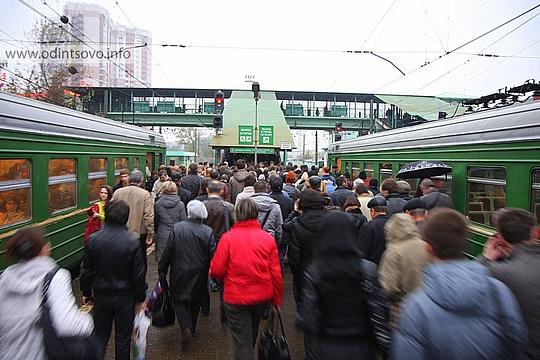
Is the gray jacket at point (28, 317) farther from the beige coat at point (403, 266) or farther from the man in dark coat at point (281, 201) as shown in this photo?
the man in dark coat at point (281, 201)

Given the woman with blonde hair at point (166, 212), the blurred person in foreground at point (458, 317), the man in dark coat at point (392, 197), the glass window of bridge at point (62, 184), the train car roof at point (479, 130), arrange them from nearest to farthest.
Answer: the blurred person in foreground at point (458, 317)
the train car roof at point (479, 130)
the man in dark coat at point (392, 197)
the woman with blonde hair at point (166, 212)
the glass window of bridge at point (62, 184)

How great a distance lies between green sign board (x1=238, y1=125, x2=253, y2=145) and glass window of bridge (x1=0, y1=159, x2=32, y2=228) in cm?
1716

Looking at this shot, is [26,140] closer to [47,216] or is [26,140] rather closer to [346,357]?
[47,216]

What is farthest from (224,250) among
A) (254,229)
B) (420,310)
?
(420,310)

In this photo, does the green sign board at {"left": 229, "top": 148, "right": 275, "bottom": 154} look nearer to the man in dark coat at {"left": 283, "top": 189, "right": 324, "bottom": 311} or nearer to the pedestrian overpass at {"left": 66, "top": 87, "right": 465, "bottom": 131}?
the pedestrian overpass at {"left": 66, "top": 87, "right": 465, "bottom": 131}

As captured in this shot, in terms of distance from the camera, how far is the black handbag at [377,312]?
3086 mm

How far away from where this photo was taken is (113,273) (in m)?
4.16

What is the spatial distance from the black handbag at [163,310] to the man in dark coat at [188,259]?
162mm

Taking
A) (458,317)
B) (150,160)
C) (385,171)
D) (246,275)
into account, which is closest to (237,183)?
(385,171)

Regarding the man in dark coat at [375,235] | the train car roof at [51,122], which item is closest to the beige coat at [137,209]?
the train car roof at [51,122]

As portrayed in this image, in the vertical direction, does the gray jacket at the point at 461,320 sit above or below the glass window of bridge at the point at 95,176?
below

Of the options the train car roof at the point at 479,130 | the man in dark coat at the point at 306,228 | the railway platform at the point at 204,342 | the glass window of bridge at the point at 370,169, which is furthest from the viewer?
the glass window of bridge at the point at 370,169

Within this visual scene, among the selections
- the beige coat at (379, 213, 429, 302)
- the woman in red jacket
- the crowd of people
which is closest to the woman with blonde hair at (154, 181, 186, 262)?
the crowd of people

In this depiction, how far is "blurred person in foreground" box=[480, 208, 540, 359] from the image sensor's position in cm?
261
